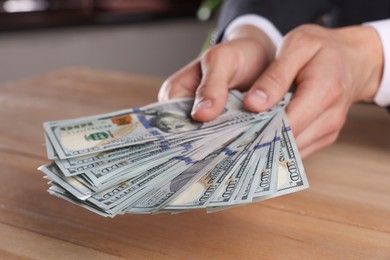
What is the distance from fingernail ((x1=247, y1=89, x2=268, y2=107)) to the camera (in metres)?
0.68

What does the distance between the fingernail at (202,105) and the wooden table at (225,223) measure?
0.50 ft

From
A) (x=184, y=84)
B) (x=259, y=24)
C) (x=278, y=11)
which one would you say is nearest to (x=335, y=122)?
(x=184, y=84)

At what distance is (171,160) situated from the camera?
0.55 metres

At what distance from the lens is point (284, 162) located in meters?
0.52

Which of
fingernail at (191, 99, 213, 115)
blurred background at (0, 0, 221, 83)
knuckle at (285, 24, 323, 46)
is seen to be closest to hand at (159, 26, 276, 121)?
fingernail at (191, 99, 213, 115)

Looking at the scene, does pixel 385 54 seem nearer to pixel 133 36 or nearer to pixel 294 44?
pixel 294 44

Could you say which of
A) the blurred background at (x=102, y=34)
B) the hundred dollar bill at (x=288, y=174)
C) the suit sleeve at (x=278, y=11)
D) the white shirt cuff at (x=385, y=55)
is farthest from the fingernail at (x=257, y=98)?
the blurred background at (x=102, y=34)

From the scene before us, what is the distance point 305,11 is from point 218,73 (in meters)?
0.59

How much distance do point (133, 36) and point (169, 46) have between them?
220mm

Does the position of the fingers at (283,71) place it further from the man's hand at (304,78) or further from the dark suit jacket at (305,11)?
the dark suit jacket at (305,11)

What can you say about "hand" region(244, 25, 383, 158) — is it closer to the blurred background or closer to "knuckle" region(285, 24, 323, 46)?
"knuckle" region(285, 24, 323, 46)

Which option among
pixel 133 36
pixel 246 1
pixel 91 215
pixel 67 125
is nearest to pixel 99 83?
pixel 246 1

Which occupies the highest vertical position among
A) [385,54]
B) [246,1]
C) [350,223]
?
[246,1]

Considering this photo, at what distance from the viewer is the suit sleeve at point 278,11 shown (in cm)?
111
